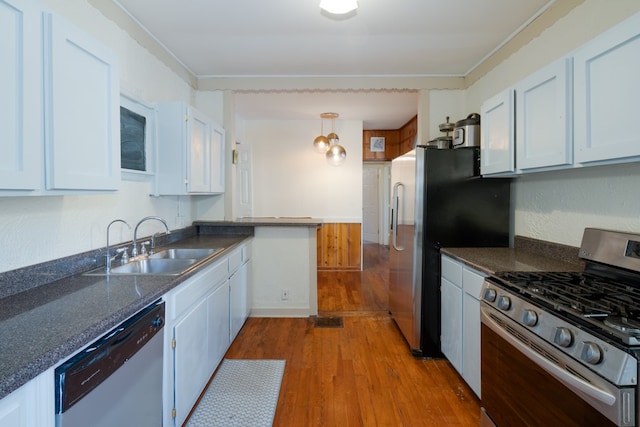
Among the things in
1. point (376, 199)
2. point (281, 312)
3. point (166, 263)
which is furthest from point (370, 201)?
point (166, 263)

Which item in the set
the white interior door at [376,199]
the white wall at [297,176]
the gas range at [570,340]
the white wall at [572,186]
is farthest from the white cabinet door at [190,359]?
the white interior door at [376,199]

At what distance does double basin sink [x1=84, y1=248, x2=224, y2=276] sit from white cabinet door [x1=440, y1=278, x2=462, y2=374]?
169cm

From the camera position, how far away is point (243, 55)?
291 cm

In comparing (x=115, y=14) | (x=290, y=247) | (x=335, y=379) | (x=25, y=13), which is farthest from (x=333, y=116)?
(x=25, y=13)

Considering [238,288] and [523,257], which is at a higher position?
[523,257]

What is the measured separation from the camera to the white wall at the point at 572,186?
5.54ft

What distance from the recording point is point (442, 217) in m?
2.58

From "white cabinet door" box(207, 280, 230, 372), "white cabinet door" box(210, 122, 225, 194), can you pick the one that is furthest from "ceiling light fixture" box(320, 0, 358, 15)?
"white cabinet door" box(207, 280, 230, 372)

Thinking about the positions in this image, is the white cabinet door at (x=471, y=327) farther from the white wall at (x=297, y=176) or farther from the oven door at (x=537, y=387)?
the white wall at (x=297, y=176)

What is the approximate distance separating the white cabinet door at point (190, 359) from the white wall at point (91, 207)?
69 cm

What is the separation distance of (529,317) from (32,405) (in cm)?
164

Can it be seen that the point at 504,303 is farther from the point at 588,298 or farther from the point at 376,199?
the point at 376,199

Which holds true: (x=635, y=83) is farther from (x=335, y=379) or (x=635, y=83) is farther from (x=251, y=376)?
(x=251, y=376)

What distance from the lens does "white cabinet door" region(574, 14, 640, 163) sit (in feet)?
4.25
